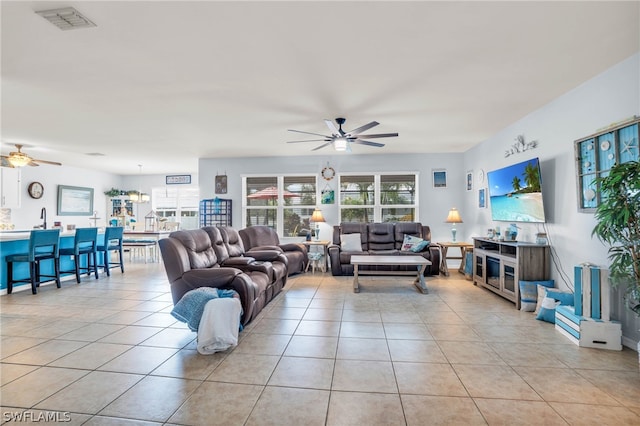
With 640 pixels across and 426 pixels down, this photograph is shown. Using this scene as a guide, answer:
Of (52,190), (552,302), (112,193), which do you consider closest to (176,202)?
(112,193)

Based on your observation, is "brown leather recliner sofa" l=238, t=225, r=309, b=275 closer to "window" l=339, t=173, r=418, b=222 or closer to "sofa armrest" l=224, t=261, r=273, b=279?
"window" l=339, t=173, r=418, b=222

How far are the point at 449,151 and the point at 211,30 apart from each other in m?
5.73

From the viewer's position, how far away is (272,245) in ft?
19.7

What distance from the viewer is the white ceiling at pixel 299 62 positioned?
214cm

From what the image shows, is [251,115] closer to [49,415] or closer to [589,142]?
[49,415]

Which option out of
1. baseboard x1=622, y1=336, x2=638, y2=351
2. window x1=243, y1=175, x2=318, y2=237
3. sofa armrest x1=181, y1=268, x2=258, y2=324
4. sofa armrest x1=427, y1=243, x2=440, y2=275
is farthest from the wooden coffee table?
window x1=243, y1=175, x2=318, y2=237

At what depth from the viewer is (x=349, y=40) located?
2.45m

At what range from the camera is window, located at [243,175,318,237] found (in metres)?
7.34

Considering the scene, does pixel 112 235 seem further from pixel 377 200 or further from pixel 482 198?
pixel 482 198

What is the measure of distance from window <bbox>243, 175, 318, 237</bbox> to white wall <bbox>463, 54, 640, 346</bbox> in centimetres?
426

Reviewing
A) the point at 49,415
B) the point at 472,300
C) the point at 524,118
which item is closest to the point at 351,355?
the point at 49,415

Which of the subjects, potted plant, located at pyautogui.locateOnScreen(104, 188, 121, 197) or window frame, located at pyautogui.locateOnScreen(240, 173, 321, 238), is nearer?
window frame, located at pyautogui.locateOnScreen(240, 173, 321, 238)

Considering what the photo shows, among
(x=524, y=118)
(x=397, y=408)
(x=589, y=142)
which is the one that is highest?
(x=524, y=118)

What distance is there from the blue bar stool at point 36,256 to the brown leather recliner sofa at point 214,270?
272 cm
